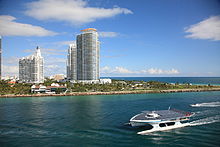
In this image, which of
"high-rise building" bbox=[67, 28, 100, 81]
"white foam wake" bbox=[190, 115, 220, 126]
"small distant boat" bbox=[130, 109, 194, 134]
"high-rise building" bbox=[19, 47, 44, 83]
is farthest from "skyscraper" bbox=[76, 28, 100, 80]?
"white foam wake" bbox=[190, 115, 220, 126]

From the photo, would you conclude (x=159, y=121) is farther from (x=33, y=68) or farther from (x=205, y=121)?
(x=33, y=68)

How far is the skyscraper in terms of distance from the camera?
6004 inches

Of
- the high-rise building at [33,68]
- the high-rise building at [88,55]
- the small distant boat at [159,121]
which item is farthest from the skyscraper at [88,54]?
the small distant boat at [159,121]

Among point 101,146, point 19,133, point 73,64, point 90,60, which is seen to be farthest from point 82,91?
point 101,146

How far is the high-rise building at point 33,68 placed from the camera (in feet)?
572

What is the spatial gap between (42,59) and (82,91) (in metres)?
79.0

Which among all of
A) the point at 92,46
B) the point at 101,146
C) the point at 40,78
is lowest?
the point at 101,146

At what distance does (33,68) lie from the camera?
573ft

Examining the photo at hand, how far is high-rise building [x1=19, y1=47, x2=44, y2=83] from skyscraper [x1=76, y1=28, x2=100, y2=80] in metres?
44.6

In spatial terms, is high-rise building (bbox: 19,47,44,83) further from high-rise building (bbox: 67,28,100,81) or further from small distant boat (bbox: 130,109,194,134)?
small distant boat (bbox: 130,109,194,134)

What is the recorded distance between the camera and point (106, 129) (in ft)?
132

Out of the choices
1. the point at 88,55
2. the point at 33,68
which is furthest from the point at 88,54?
the point at 33,68

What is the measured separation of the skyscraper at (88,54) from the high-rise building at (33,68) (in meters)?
44.6

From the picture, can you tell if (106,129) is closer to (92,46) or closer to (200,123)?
(200,123)
